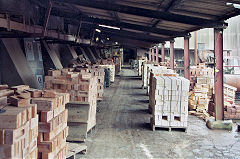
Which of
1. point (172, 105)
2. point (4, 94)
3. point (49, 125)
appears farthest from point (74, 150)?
point (172, 105)

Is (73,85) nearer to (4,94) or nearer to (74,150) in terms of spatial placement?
(74,150)

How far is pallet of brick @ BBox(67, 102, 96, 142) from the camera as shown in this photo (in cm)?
793

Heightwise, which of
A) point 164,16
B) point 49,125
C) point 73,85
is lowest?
point 49,125

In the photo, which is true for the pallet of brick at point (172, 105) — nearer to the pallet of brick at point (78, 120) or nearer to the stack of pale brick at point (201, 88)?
the pallet of brick at point (78, 120)

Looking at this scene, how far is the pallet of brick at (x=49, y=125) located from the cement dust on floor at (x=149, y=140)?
6.01 feet

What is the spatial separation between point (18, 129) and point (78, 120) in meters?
4.41

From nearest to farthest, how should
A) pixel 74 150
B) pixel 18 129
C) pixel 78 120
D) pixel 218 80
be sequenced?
pixel 18 129
pixel 74 150
pixel 78 120
pixel 218 80

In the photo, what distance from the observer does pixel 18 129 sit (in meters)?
3.58

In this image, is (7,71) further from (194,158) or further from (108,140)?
(194,158)

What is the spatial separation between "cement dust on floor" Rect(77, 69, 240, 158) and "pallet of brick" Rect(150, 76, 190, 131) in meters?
0.31

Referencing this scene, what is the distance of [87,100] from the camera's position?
805 cm

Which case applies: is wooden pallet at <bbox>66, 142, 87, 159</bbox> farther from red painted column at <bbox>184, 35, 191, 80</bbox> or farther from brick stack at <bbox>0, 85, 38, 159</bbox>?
red painted column at <bbox>184, 35, 191, 80</bbox>

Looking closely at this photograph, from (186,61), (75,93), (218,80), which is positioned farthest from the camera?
(186,61)

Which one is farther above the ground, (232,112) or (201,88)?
(201,88)
